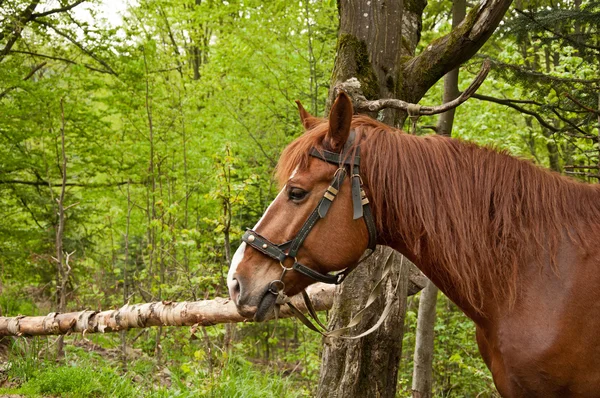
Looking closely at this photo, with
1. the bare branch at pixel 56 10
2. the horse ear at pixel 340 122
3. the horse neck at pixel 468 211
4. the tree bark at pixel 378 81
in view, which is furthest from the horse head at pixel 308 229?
the bare branch at pixel 56 10

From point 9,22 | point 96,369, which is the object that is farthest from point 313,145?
point 9,22

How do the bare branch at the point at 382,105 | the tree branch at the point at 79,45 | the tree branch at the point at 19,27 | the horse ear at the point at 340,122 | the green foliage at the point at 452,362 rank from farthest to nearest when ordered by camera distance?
the tree branch at the point at 79,45
the tree branch at the point at 19,27
the green foliage at the point at 452,362
the bare branch at the point at 382,105
the horse ear at the point at 340,122

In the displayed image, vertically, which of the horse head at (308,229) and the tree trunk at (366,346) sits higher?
the horse head at (308,229)

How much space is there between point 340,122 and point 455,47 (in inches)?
61.3

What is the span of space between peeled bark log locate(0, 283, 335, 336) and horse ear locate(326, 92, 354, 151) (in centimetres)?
187

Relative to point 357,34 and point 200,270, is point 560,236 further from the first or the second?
point 200,270

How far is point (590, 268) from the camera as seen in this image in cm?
256

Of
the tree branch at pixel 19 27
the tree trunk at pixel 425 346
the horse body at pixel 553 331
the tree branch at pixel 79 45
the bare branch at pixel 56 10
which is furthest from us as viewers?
the bare branch at pixel 56 10

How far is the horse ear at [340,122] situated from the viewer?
8.50ft

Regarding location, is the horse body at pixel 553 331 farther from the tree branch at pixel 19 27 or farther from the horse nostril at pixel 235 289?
the tree branch at pixel 19 27

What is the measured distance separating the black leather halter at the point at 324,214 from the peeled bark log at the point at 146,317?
5.22ft

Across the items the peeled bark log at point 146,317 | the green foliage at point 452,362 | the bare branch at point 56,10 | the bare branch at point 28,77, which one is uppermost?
the bare branch at point 56,10

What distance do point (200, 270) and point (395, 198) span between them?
18.9 feet

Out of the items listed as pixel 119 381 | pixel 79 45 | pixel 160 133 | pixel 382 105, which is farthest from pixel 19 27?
pixel 382 105
